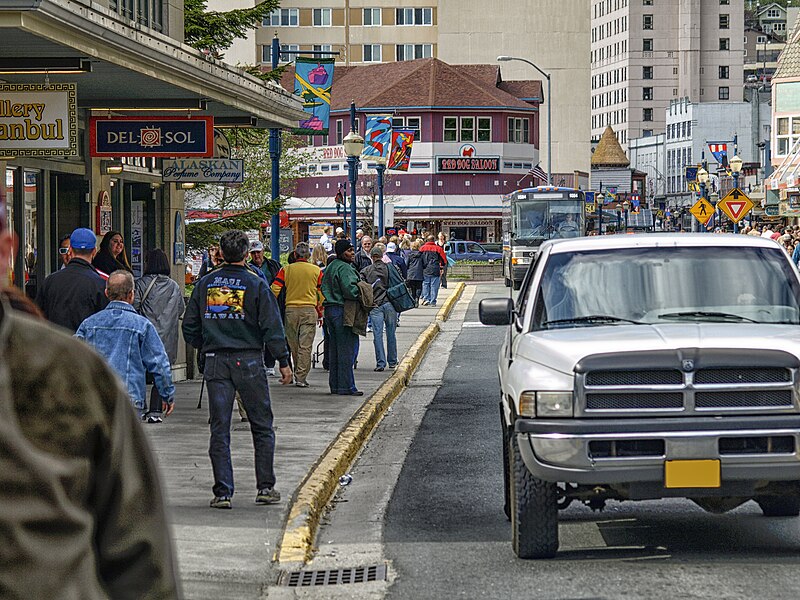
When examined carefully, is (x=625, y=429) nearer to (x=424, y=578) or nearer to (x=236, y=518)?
(x=424, y=578)

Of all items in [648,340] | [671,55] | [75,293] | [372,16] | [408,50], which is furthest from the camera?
[671,55]

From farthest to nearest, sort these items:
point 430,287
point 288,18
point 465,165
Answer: point 288,18 < point 465,165 < point 430,287

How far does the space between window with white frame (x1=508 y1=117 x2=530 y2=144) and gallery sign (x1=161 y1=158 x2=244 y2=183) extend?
65.0 m

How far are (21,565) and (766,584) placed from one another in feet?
19.5

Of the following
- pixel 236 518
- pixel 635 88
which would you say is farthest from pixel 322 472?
pixel 635 88

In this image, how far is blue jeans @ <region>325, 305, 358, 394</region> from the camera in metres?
16.8

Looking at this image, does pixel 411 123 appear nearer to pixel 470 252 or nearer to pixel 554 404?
pixel 470 252

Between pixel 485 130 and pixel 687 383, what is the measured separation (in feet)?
251

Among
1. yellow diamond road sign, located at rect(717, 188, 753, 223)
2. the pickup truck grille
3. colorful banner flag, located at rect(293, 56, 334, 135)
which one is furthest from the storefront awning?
yellow diamond road sign, located at rect(717, 188, 753, 223)

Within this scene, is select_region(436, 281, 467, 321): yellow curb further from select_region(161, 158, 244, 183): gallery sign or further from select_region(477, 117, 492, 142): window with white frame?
select_region(477, 117, 492, 142): window with white frame

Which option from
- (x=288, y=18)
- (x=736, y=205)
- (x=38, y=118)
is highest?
(x=288, y=18)

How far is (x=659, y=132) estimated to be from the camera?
180375mm

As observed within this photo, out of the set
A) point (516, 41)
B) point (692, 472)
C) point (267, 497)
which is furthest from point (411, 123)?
point (692, 472)

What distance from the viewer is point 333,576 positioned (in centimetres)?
811
